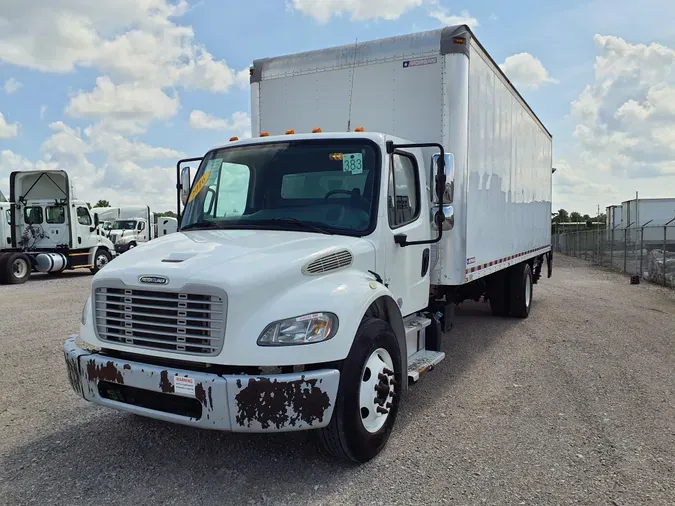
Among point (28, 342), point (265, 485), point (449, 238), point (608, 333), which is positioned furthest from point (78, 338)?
point (608, 333)

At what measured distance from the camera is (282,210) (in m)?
4.62

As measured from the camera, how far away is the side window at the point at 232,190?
4.81 metres

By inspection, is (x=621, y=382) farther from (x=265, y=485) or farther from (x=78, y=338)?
(x=78, y=338)

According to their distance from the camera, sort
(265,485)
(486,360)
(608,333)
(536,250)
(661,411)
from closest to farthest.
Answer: (265,485)
(661,411)
(486,360)
(608,333)
(536,250)

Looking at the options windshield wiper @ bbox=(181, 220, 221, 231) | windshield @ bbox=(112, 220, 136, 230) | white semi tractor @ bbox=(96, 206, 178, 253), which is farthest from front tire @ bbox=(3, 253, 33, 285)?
windshield wiper @ bbox=(181, 220, 221, 231)

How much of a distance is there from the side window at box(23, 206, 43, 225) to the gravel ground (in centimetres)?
1411

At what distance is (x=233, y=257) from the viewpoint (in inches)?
147

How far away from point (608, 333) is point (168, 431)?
6.98 metres

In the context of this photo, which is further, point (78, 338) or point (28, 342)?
point (28, 342)

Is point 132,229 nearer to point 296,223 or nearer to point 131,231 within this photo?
point 131,231

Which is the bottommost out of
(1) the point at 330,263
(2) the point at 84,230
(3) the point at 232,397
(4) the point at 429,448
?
(4) the point at 429,448

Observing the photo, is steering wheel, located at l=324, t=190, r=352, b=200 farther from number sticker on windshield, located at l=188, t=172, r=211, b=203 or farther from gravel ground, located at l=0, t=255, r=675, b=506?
gravel ground, located at l=0, t=255, r=675, b=506

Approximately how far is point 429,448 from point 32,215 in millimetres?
19402

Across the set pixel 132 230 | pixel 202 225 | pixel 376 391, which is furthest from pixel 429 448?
pixel 132 230
